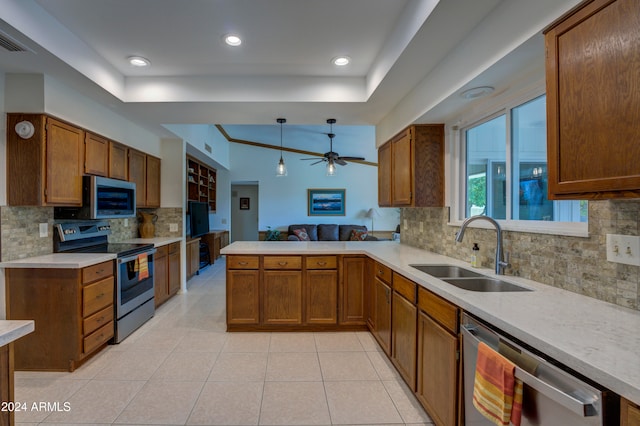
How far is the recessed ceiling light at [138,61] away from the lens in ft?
8.57

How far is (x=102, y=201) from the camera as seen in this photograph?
3.03 meters

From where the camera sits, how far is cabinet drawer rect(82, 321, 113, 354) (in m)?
2.43

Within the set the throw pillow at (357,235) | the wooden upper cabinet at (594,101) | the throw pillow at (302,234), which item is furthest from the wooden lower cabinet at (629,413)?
the throw pillow at (302,234)

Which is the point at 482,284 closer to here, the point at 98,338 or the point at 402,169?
the point at 402,169

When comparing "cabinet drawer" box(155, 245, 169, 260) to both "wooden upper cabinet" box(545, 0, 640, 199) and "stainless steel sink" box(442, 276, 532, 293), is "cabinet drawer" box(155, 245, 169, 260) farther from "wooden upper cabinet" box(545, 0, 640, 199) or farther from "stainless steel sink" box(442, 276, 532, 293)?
"wooden upper cabinet" box(545, 0, 640, 199)

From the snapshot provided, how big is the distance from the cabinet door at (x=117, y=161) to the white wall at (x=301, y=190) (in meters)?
4.41

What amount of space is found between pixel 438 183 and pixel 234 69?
2.15m

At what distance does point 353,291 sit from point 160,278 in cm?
250

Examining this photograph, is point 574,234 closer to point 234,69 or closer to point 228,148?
point 234,69

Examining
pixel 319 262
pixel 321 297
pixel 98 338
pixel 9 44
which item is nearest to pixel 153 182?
pixel 98 338

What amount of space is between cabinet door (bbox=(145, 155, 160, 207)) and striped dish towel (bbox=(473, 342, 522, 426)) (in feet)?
13.9

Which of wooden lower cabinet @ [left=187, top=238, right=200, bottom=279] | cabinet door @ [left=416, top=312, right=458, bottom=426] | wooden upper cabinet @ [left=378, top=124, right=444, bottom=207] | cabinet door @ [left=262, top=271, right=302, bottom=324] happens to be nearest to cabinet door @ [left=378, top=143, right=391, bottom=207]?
wooden upper cabinet @ [left=378, top=124, right=444, bottom=207]

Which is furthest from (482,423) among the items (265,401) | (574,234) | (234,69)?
(234,69)

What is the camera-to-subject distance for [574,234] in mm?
1467
